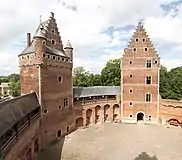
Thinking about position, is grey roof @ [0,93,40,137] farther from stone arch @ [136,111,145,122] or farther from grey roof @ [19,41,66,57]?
stone arch @ [136,111,145,122]

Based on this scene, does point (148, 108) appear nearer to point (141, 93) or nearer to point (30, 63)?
point (141, 93)

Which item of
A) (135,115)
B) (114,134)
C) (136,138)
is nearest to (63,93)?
(114,134)

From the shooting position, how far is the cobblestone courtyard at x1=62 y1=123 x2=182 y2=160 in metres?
16.6

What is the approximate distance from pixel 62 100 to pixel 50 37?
694cm

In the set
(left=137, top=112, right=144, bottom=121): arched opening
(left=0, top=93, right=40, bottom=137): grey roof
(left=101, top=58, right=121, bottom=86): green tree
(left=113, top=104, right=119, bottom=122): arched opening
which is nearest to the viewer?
(left=0, top=93, right=40, bottom=137): grey roof

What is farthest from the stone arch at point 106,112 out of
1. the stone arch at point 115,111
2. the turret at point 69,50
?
the turret at point 69,50

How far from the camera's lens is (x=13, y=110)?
1164 cm

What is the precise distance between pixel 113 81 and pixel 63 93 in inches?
808

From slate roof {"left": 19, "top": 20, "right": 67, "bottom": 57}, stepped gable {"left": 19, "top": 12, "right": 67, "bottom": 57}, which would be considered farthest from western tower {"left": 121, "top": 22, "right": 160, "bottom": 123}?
slate roof {"left": 19, "top": 20, "right": 67, "bottom": 57}

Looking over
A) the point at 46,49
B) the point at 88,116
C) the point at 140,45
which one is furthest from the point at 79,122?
the point at 140,45

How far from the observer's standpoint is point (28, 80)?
61.9 ft

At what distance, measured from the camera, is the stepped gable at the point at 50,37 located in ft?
63.3

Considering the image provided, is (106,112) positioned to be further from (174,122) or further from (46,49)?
(46,49)

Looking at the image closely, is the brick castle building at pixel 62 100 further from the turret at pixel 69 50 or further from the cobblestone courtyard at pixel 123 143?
the cobblestone courtyard at pixel 123 143
